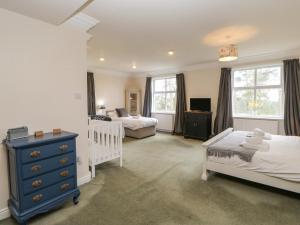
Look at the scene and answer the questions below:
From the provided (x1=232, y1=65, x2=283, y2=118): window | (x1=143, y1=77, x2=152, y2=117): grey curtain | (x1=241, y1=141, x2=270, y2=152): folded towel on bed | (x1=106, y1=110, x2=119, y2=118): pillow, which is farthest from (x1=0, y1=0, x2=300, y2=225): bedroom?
(x1=143, y1=77, x2=152, y2=117): grey curtain

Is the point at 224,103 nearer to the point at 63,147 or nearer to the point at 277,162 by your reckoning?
the point at 277,162

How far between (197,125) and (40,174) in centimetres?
479

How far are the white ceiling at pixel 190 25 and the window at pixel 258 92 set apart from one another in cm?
78

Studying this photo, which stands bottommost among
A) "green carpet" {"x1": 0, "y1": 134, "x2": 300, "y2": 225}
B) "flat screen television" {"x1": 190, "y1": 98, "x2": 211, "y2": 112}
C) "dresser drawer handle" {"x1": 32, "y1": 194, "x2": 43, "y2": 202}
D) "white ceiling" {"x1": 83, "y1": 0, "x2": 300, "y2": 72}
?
"green carpet" {"x1": 0, "y1": 134, "x2": 300, "y2": 225}

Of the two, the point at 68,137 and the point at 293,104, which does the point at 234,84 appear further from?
the point at 68,137

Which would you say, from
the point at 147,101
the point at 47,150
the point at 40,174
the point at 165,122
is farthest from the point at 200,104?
the point at 40,174

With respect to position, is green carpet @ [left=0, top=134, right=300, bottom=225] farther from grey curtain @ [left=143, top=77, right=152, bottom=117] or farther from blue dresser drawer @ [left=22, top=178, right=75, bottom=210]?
grey curtain @ [left=143, top=77, right=152, bottom=117]

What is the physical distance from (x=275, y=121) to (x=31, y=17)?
5.69 metres

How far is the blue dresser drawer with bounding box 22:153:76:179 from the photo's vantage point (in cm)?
185

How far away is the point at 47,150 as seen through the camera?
200cm

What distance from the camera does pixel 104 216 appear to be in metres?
2.05

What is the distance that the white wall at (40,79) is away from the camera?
201 centimetres

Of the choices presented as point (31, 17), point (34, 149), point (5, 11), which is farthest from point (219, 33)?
point (34, 149)

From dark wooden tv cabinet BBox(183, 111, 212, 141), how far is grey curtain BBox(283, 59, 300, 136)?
78.6 inches
